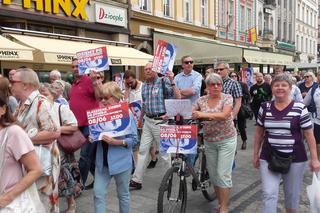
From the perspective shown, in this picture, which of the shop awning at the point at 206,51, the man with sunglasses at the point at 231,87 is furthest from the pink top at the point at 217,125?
the shop awning at the point at 206,51

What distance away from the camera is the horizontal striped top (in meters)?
4.31

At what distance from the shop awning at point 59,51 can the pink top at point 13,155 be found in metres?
8.60

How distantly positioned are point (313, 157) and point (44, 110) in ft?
8.28

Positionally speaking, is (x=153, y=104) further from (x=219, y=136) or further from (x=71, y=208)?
(x=71, y=208)

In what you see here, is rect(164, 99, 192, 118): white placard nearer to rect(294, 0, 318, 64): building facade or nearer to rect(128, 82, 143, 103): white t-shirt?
rect(128, 82, 143, 103): white t-shirt

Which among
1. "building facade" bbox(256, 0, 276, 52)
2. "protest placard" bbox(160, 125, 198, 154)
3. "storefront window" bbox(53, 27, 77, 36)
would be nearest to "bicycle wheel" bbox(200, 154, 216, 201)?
"protest placard" bbox(160, 125, 198, 154)

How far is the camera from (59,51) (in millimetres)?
11844

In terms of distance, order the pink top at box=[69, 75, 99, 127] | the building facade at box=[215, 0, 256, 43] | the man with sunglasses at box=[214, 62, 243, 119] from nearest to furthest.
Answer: the pink top at box=[69, 75, 99, 127] → the man with sunglasses at box=[214, 62, 243, 119] → the building facade at box=[215, 0, 256, 43]

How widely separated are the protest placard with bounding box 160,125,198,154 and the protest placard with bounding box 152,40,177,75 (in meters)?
1.66

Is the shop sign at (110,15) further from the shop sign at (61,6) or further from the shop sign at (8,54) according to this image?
the shop sign at (8,54)

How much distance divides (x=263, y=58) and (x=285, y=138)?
1739cm

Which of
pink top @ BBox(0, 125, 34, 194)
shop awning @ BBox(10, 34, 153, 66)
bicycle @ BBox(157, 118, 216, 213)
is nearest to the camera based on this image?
pink top @ BBox(0, 125, 34, 194)

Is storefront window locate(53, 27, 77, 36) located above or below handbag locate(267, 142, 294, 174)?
above

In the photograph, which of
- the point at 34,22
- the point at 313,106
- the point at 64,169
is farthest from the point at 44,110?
the point at 34,22
